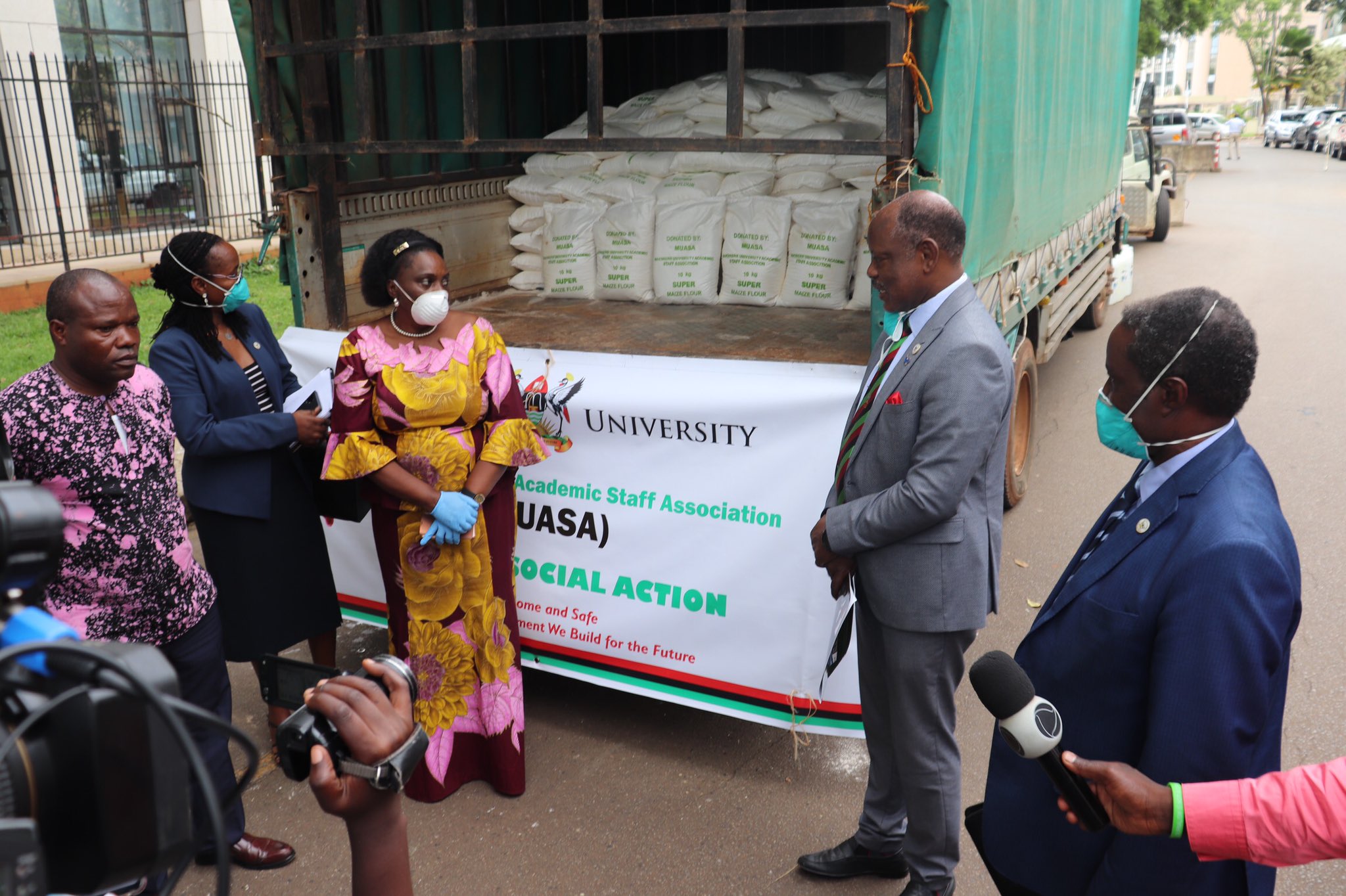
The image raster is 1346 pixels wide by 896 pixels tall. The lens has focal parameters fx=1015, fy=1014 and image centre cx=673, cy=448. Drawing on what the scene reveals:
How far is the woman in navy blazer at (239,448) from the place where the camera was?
3096 millimetres

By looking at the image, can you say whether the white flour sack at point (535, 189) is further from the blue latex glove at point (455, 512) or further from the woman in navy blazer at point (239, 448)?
the blue latex glove at point (455, 512)

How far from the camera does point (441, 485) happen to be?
3.12 m

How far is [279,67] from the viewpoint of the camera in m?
3.92

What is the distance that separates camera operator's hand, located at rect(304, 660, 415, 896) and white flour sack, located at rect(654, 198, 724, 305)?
3654 mm

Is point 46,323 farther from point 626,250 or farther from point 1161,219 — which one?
point 1161,219

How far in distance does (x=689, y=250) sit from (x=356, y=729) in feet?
12.5

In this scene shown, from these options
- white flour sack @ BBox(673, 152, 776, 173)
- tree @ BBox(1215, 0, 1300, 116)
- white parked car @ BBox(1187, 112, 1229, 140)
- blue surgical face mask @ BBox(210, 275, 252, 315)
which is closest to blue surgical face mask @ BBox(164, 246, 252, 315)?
blue surgical face mask @ BBox(210, 275, 252, 315)

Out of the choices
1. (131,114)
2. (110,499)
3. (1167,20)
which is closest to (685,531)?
(110,499)

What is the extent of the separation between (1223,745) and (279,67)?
386 centimetres

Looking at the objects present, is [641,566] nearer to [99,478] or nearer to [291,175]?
[99,478]

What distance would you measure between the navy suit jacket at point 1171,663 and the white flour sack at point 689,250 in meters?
3.08

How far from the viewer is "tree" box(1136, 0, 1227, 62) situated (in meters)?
24.5

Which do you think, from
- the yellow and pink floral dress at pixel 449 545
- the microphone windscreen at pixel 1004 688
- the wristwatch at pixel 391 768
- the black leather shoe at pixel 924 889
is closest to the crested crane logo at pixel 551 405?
the yellow and pink floral dress at pixel 449 545

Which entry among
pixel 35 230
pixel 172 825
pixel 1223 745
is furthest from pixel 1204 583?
pixel 35 230
